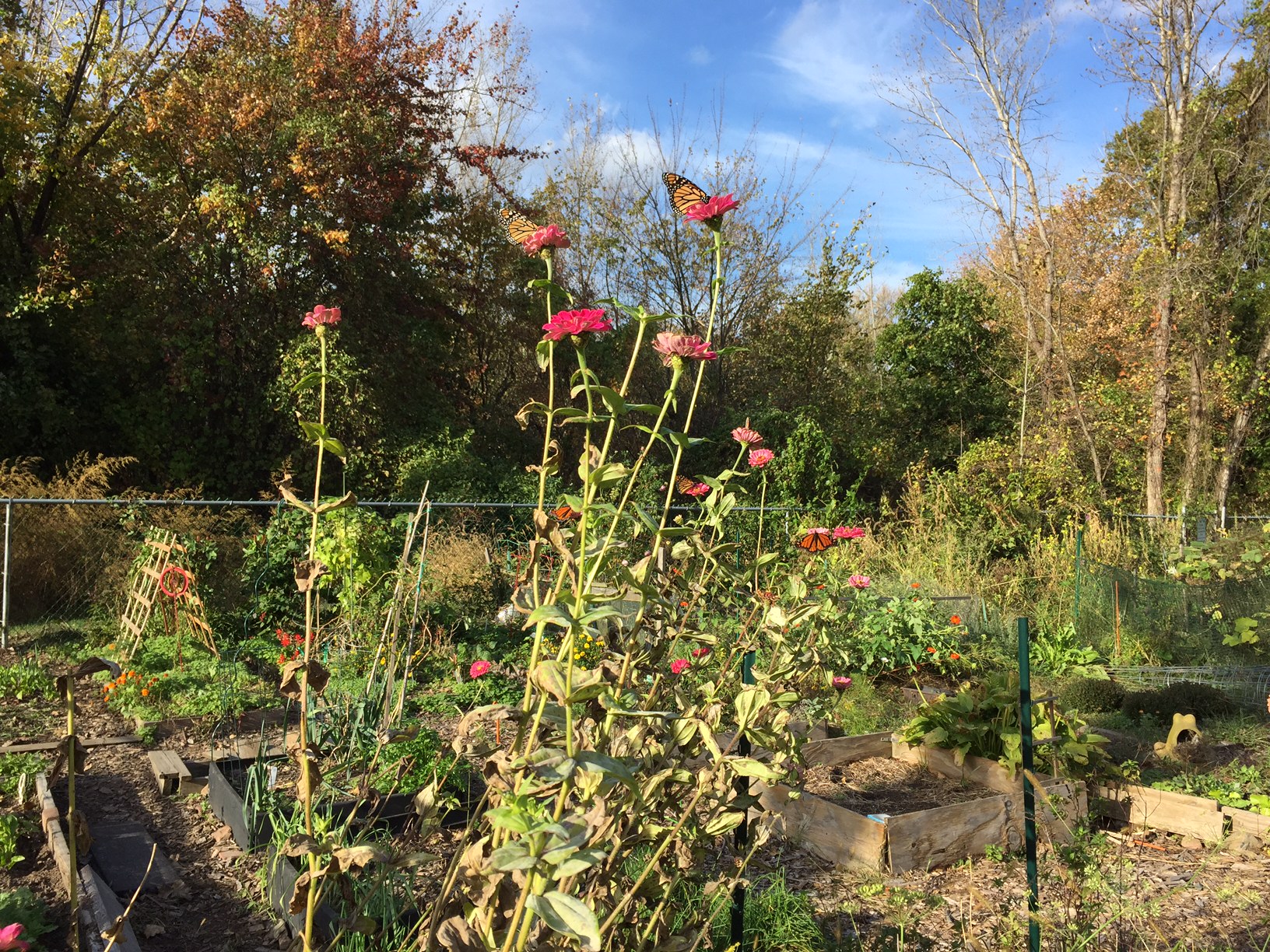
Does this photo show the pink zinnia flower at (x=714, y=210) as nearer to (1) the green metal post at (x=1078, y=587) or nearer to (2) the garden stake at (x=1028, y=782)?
(2) the garden stake at (x=1028, y=782)

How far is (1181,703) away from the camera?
5.35m

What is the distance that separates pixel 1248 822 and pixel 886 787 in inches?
52.5

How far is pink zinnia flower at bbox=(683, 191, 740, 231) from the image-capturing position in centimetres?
156

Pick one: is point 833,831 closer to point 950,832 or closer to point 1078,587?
point 950,832

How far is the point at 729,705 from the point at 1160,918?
1893 millimetres

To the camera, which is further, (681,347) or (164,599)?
(164,599)

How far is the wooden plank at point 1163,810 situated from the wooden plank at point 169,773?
3756 mm

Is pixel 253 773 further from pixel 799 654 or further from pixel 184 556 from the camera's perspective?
pixel 184 556

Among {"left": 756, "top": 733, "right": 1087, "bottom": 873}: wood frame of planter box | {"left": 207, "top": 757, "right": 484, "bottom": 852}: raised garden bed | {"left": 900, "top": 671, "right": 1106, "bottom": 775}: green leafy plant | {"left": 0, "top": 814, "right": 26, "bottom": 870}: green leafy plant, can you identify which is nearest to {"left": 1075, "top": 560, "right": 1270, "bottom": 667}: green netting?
{"left": 900, "top": 671, "right": 1106, "bottom": 775}: green leafy plant

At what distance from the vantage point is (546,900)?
1.08 m

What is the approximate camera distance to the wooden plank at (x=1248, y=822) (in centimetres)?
351

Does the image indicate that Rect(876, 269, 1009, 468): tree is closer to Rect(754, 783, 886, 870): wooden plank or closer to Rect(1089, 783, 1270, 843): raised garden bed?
Rect(1089, 783, 1270, 843): raised garden bed

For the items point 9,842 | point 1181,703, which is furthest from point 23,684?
point 1181,703

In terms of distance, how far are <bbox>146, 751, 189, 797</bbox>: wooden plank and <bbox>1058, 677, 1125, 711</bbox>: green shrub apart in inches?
188
